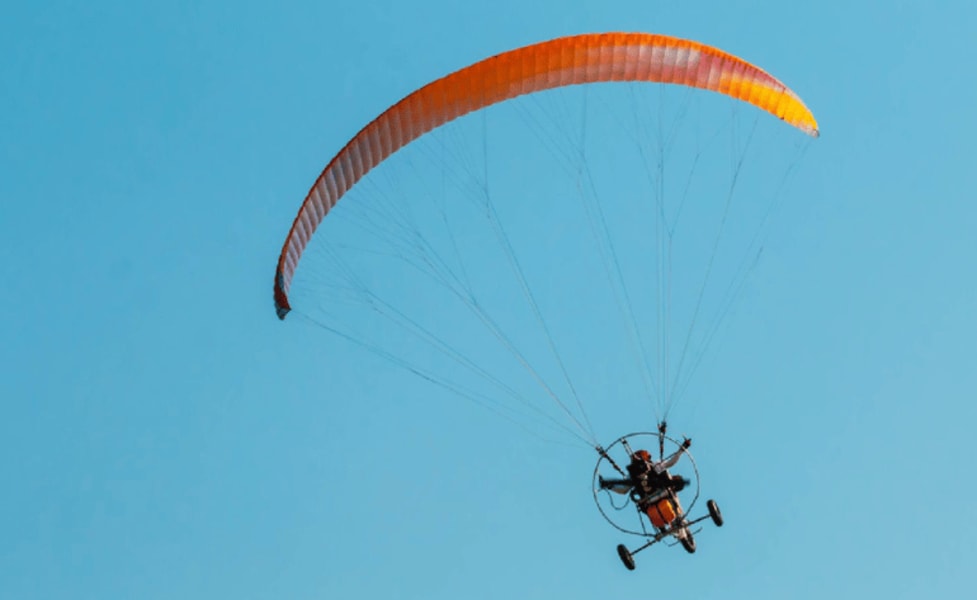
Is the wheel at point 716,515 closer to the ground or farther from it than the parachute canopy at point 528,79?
closer to the ground

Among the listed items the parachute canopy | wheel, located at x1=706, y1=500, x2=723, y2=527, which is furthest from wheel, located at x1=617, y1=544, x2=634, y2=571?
the parachute canopy

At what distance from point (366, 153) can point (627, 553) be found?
7945 millimetres

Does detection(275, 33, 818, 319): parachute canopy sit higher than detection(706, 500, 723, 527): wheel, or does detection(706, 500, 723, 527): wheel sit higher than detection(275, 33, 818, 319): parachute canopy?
detection(275, 33, 818, 319): parachute canopy

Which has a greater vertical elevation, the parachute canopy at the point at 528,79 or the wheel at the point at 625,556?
the parachute canopy at the point at 528,79

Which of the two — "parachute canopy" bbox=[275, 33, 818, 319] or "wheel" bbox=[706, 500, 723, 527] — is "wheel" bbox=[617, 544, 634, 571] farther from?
"parachute canopy" bbox=[275, 33, 818, 319]

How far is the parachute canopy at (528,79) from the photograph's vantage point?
2775cm

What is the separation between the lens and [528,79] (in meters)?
28.0

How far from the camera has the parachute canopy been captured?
27750 mm

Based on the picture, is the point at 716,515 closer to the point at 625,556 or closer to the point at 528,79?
the point at 625,556

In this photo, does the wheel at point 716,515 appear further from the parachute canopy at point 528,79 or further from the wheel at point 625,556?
the parachute canopy at point 528,79

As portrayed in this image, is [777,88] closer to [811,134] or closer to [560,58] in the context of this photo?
[811,134]

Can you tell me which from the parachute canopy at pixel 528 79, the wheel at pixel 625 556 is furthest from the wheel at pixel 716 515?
the parachute canopy at pixel 528 79

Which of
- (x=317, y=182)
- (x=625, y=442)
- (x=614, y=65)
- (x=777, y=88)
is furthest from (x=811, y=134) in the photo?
(x=317, y=182)

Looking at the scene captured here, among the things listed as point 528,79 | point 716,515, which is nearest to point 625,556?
point 716,515
